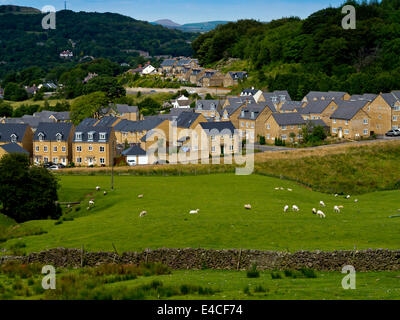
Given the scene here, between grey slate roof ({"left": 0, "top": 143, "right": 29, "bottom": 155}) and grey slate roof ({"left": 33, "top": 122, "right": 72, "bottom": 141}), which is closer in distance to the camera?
grey slate roof ({"left": 0, "top": 143, "right": 29, "bottom": 155})

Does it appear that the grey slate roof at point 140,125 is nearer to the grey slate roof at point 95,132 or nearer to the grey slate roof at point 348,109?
the grey slate roof at point 95,132

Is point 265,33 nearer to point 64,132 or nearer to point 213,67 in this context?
point 213,67

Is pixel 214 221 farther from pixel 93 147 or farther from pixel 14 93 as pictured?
pixel 14 93

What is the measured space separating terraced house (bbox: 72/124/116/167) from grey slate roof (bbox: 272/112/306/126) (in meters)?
25.5

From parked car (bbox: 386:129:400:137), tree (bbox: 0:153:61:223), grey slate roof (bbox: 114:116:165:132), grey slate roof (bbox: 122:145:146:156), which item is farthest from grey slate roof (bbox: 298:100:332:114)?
tree (bbox: 0:153:61:223)

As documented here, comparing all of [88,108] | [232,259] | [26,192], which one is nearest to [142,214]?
[26,192]

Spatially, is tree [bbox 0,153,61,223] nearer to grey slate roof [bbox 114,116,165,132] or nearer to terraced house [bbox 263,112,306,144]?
grey slate roof [bbox 114,116,165,132]

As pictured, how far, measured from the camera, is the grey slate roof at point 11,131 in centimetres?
7950

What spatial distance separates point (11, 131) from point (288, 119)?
41220mm

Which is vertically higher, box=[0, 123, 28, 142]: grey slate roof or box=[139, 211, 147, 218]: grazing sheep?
box=[0, 123, 28, 142]: grey slate roof

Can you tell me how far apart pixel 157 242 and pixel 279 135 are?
57.5 metres

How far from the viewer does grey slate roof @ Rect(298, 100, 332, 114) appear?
93.8 m
